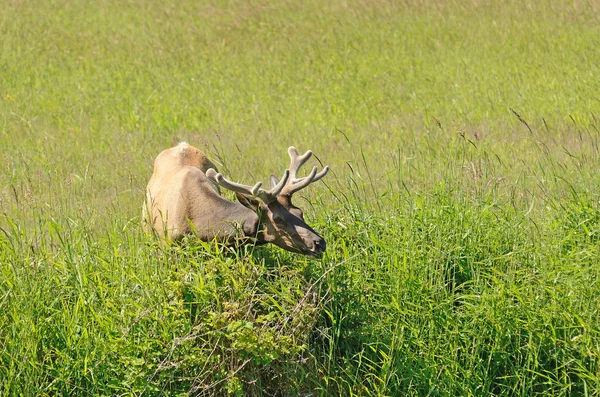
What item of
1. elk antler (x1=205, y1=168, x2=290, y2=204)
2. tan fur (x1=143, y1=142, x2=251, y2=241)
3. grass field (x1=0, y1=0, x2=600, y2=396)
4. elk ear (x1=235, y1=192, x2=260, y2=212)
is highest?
elk antler (x1=205, y1=168, x2=290, y2=204)

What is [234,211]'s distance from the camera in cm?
835

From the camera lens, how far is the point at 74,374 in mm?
7223

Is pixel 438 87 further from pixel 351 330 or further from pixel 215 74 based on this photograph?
pixel 351 330

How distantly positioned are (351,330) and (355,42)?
11742mm

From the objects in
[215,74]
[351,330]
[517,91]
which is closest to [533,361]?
[351,330]

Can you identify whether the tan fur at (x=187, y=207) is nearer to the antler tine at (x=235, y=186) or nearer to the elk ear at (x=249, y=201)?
the elk ear at (x=249, y=201)

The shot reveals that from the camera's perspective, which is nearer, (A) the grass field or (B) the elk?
(A) the grass field

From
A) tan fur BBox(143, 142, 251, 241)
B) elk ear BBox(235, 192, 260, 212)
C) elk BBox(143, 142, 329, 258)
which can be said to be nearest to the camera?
elk BBox(143, 142, 329, 258)

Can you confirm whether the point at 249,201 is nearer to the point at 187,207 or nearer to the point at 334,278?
the point at 187,207

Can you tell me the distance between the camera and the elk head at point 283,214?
7.70 m

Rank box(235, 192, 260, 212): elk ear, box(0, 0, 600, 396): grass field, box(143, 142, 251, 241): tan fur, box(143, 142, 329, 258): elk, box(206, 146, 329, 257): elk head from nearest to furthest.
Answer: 1. box(0, 0, 600, 396): grass field
2. box(206, 146, 329, 257): elk head
3. box(143, 142, 329, 258): elk
4. box(235, 192, 260, 212): elk ear
5. box(143, 142, 251, 241): tan fur

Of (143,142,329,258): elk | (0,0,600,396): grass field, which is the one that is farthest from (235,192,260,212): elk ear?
(0,0,600,396): grass field

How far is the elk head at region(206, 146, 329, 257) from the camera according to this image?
770 cm

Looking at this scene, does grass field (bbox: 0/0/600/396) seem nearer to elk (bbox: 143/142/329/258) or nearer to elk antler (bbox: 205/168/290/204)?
elk (bbox: 143/142/329/258)
